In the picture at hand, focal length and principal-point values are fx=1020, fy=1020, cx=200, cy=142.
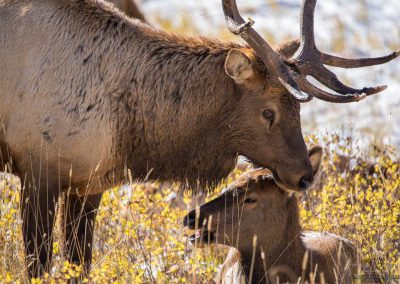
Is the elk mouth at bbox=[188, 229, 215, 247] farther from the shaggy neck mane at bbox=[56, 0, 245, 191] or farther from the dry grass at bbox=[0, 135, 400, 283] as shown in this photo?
the shaggy neck mane at bbox=[56, 0, 245, 191]

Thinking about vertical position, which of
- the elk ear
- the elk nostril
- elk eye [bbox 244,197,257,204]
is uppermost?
the elk ear

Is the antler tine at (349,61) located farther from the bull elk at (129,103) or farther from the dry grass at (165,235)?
the dry grass at (165,235)

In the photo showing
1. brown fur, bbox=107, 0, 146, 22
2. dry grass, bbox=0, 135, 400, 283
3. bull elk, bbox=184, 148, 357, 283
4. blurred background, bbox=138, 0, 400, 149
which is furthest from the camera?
blurred background, bbox=138, 0, 400, 149

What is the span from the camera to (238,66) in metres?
6.94

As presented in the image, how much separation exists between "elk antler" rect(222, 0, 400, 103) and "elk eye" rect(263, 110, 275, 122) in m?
0.28

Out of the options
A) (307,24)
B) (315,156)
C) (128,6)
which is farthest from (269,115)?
(128,6)

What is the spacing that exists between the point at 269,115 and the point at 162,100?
764 mm

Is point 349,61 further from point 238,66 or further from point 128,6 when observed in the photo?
point 128,6

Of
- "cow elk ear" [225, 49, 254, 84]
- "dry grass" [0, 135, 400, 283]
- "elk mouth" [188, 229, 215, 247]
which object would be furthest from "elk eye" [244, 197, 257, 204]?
"cow elk ear" [225, 49, 254, 84]

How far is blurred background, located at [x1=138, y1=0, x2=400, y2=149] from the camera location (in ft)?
42.7

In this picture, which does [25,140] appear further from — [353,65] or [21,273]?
[353,65]

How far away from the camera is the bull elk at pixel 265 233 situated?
7.09 m

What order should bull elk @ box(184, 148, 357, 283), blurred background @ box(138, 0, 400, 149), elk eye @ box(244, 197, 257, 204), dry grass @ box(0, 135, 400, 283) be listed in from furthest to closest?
blurred background @ box(138, 0, 400, 149) < elk eye @ box(244, 197, 257, 204) < bull elk @ box(184, 148, 357, 283) < dry grass @ box(0, 135, 400, 283)

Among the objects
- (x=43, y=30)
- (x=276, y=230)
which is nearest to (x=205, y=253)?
(x=276, y=230)
